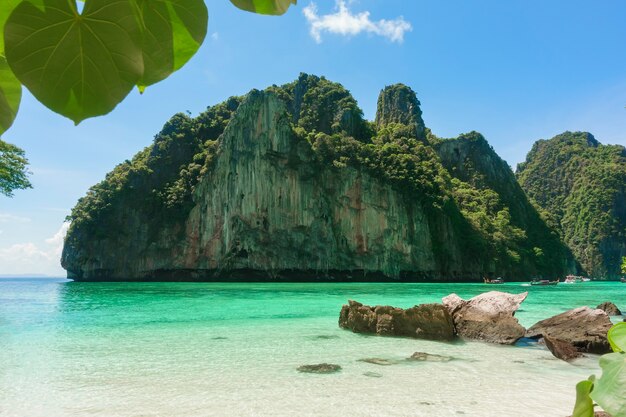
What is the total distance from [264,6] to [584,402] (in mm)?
443

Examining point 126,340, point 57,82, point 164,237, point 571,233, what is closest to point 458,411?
point 57,82

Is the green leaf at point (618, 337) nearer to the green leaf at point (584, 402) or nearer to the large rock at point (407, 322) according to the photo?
the green leaf at point (584, 402)

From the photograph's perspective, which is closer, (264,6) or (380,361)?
(264,6)

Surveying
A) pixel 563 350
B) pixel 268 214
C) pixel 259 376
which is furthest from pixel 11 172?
pixel 268 214

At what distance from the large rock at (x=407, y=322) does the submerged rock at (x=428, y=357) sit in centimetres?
206

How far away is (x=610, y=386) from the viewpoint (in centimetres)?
31

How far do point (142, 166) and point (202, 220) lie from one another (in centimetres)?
1342

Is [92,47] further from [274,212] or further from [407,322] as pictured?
[274,212]

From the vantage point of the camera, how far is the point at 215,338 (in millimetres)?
10281

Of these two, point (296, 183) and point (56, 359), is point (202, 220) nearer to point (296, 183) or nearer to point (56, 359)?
point (296, 183)

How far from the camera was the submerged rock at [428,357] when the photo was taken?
7.82m

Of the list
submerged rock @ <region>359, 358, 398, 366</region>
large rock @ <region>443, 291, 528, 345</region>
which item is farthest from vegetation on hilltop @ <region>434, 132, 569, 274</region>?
submerged rock @ <region>359, 358, 398, 366</region>

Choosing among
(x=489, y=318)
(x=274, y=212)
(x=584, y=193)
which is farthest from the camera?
(x=584, y=193)

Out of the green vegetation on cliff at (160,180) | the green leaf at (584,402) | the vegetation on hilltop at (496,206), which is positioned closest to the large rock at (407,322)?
the green leaf at (584,402)
